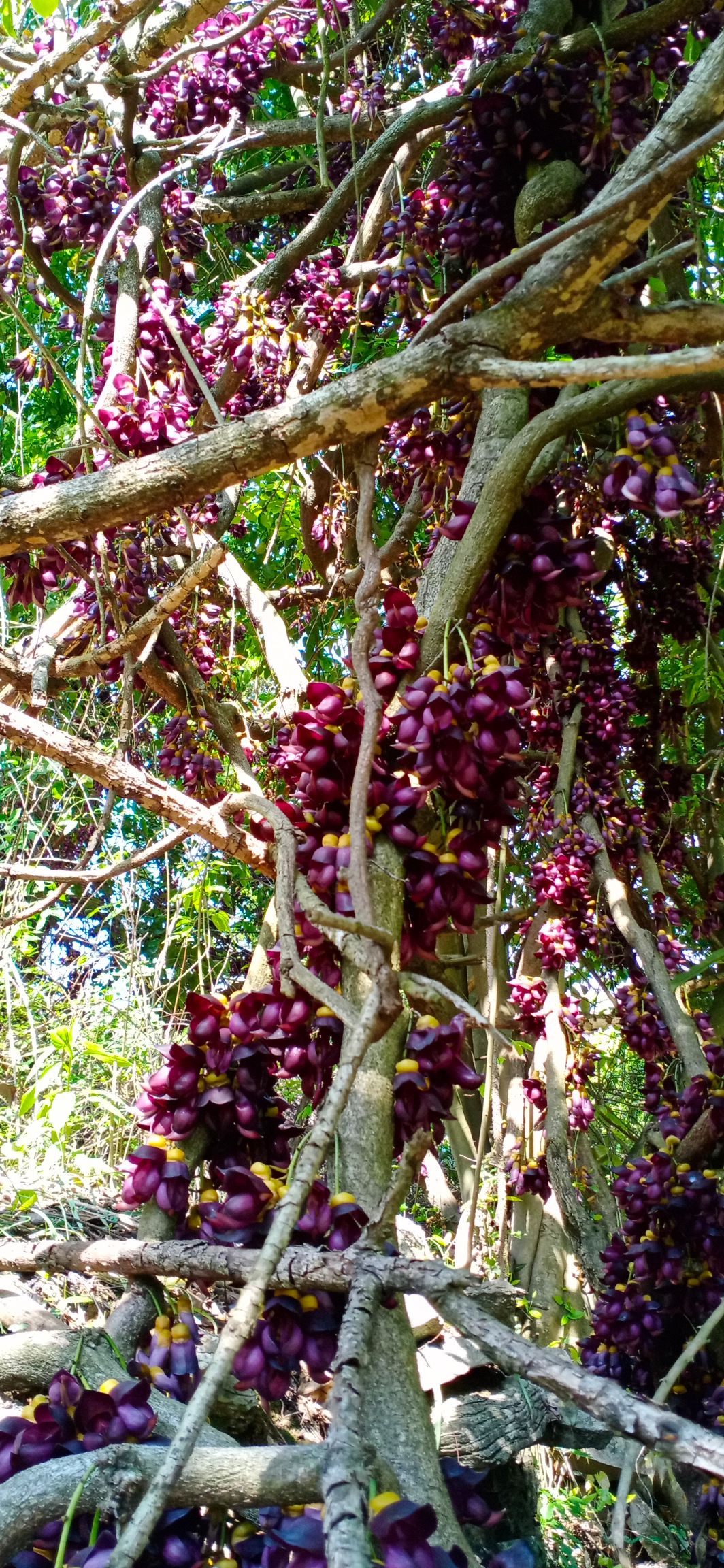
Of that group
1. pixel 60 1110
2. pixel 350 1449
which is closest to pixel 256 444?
pixel 350 1449

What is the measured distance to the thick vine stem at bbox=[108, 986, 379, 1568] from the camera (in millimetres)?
722

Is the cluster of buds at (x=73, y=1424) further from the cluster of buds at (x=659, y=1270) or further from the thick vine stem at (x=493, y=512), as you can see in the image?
the cluster of buds at (x=659, y=1270)

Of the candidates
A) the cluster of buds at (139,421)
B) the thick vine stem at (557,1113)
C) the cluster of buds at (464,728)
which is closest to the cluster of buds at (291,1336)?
the cluster of buds at (464,728)

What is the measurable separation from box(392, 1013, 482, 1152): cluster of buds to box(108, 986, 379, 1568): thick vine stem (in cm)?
49

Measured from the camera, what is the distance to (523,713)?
11.6ft

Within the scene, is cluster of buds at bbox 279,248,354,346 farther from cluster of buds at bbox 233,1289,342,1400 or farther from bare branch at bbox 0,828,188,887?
cluster of buds at bbox 233,1289,342,1400

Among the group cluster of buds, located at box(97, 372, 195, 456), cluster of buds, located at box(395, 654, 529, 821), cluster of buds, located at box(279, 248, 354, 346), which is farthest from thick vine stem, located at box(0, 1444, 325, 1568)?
cluster of buds, located at box(279, 248, 354, 346)

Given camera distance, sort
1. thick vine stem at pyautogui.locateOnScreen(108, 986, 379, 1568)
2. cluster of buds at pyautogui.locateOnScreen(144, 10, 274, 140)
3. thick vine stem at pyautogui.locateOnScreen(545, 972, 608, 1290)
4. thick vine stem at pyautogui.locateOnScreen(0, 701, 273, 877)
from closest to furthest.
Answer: thick vine stem at pyautogui.locateOnScreen(108, 986, 379, 1568) < thick vine stem at pyautogui.locateOnScreen(0, 701, 273, 877) < cluster of buds at pyautogui.locateOnScreen(144, 10, 274, 140) < thick vine stem at pyautogui.locateOnScreen(545, 972, 608, 1290)

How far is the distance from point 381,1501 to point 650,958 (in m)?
2.13

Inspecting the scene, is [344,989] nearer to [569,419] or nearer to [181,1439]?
[181,1439]

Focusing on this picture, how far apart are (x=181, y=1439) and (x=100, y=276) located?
10.4 feet

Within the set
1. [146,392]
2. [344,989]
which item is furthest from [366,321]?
[344,989]

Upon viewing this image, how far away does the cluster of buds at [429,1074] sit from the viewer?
143cm

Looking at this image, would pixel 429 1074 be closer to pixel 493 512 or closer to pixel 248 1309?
pixel 248 1309
